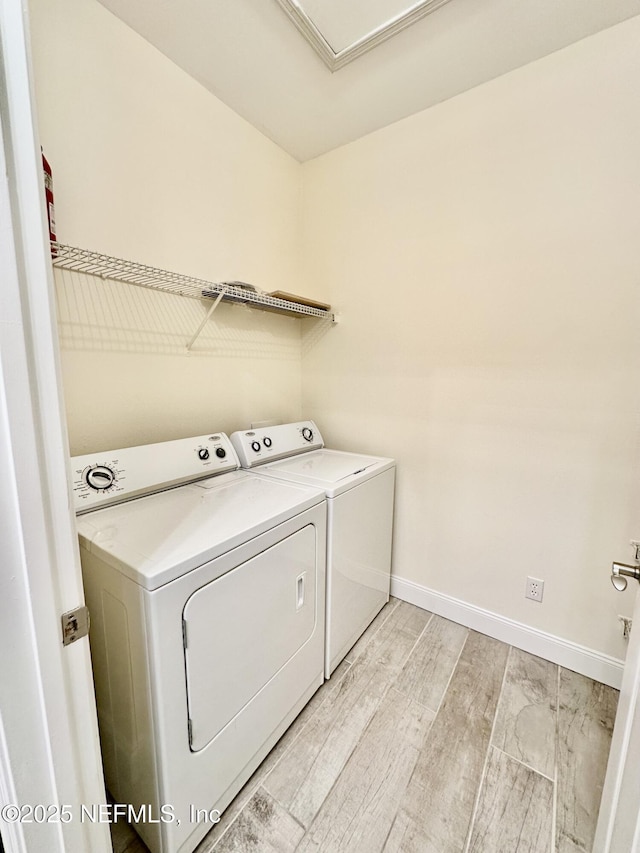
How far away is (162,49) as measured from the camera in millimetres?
1441

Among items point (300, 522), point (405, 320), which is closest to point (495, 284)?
point (405, 320)

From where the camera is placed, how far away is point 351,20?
→ 4.28 ft

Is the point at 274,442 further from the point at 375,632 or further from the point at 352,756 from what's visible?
the point at 352,756

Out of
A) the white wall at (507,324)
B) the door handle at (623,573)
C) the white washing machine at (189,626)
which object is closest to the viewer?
the door handle at (623,573)

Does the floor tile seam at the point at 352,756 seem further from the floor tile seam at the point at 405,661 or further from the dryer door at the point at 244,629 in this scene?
the dryer door at the point at 244,629

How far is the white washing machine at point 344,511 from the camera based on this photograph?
1.47 meters

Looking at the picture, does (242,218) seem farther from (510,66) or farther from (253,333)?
(510,66)

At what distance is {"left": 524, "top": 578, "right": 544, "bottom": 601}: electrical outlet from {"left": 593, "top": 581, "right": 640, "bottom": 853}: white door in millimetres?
869

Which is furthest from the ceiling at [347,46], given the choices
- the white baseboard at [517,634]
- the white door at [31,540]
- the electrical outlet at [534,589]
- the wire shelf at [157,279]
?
the white baseboard at [517,634]

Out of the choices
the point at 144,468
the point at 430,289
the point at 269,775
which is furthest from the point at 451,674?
the point at 430,289

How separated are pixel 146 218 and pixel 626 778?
2.17m

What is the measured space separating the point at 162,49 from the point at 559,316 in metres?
1.98

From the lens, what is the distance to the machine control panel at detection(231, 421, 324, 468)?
5.64ft

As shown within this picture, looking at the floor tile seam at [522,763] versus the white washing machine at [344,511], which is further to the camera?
the white washing machine at [344,511]
